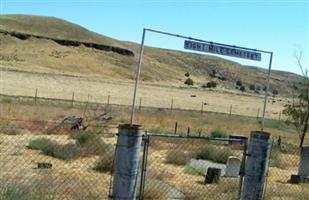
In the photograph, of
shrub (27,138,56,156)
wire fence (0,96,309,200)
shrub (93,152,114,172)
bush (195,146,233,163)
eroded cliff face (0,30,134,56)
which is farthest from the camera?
eroded cliff face (0,30,134,56)

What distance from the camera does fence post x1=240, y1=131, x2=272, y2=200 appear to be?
31.3 feet

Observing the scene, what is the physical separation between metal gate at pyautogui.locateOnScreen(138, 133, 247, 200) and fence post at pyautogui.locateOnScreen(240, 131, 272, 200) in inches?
7.4

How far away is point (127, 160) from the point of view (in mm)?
8117

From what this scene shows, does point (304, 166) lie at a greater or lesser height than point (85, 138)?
greater

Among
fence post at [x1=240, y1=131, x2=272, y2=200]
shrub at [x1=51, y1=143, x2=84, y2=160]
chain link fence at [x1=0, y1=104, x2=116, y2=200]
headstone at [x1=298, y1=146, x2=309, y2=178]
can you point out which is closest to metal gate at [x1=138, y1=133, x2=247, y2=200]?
fence post at [x1=240, y1=131, x2=272, y2=200]

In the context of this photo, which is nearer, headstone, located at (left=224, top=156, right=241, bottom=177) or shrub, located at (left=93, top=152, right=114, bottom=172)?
shrub, located at (left=93, top=152, right=114, bottom=172)

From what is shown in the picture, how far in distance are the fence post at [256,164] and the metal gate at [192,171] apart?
0.19 metres

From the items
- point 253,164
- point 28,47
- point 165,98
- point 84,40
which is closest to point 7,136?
point 253,164

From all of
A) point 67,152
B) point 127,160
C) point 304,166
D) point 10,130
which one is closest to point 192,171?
point 304,166

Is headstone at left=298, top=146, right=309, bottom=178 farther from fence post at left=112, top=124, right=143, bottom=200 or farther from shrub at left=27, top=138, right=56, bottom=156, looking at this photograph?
fence post at left=112, top=124, right=143, bottom=200

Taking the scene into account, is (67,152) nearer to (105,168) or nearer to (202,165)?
(105,168)

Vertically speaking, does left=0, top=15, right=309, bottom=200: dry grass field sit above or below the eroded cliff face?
below

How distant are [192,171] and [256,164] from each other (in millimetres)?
8919

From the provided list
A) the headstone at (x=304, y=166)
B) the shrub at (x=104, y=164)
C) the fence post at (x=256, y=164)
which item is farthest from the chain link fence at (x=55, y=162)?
the headstone at (x=304, y=166)
